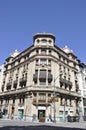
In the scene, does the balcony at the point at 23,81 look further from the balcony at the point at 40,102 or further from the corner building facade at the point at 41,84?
the balcony at the point at 40,102

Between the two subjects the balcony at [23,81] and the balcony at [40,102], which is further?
the balcony at [23,81]

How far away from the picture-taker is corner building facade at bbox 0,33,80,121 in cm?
4134

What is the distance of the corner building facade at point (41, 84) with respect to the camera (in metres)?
41.3

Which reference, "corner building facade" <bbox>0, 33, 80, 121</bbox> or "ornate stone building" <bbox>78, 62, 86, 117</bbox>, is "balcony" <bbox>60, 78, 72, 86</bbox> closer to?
"corner building facade" <bbox>0, 33, 80, 121</bbox>

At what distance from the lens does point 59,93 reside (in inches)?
1721

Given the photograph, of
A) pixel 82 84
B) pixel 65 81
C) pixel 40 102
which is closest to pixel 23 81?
pixel 40 102

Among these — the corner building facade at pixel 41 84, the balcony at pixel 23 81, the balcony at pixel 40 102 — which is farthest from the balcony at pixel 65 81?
the balcony at pixel 23 81

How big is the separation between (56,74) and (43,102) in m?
8.29

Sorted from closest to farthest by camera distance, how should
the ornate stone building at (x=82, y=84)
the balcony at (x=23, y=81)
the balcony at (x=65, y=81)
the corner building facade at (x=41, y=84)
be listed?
the corner building facade at (x=41, y=84), the balcony at (x=23, y=81), the balcony at (x=65, y=81), the ornate stone building at (x=82, y=84)

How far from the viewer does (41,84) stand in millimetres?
43188

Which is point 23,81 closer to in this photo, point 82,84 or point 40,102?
point 40,102

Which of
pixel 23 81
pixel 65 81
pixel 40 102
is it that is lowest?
pixel 40 102

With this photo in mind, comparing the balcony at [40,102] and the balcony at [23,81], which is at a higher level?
the balcony at [23,81]

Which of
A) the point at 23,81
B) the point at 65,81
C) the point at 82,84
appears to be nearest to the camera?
the point at 23,81
